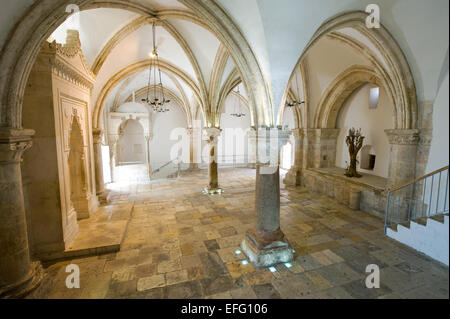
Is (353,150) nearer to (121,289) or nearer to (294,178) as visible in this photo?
(294,178)

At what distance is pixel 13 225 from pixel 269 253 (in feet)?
12.9

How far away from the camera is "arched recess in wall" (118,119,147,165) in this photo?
52.8ft

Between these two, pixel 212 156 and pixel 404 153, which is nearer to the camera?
pixel 404 153

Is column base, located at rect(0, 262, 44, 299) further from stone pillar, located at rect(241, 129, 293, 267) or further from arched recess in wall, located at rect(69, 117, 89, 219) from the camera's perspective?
stone pillar, located at rect(241, 129, 293, 267)

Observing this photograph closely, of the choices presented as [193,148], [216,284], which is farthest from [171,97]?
[216,284]

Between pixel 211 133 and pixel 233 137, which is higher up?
pixel 211 133

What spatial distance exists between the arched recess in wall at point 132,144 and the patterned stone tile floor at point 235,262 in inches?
399

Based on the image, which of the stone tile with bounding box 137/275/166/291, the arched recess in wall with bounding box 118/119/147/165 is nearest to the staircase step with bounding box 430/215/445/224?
the stone tile with bounding box 137/275/166/291

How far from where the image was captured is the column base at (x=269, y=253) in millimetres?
3998

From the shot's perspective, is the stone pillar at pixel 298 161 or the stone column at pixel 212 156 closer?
the stone column at pixel 212 156

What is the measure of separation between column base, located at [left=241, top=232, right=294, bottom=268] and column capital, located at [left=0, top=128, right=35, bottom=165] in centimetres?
392

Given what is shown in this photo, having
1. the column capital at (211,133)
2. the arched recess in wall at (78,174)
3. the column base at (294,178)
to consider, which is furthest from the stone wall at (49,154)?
the column base at (294,178)

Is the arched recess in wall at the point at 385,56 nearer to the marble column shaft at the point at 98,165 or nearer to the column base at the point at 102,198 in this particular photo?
the column base at the point at 102,198

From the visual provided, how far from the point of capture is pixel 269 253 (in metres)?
4.03
